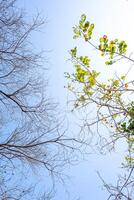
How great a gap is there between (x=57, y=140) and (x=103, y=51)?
2814 mm

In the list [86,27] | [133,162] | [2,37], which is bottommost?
[133,162]

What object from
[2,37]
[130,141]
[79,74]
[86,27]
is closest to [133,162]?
[130,141]

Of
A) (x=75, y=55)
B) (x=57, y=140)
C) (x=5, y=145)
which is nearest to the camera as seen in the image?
(x=75, y=55)

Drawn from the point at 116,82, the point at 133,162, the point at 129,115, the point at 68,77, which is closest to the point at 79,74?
the point at 68,77

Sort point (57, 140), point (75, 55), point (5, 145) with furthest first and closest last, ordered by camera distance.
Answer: point (57, 140)
point (5, 145)
point (75, 55)

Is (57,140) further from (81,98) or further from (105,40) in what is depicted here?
(105,40)

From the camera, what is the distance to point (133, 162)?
6562mm

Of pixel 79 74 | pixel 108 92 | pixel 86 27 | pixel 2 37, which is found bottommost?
pixel 108 92

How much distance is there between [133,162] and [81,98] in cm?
152

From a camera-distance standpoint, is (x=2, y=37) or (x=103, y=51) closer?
(x=103, y=51)

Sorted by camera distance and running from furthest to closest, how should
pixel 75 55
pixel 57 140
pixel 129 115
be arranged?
pixel 57 140, pixel 75 55, pixel 129 115

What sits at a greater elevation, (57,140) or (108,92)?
(57,140)

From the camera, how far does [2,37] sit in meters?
7.81

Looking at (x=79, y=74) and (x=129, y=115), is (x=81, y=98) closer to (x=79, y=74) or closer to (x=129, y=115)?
(x=79, y=74)
